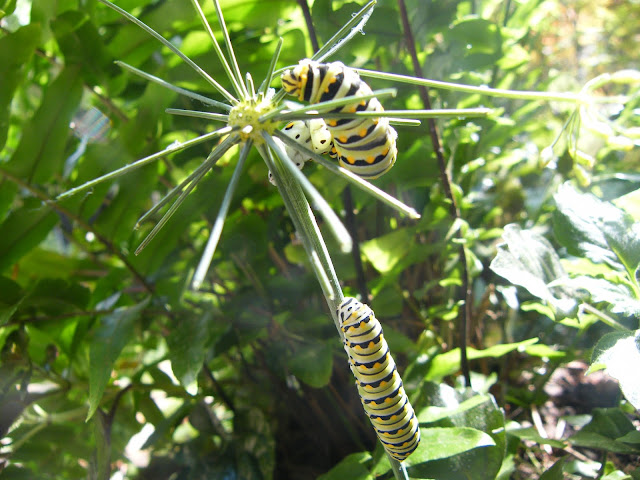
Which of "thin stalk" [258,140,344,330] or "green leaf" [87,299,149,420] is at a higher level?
"thin stalk" [258,140,344,330]

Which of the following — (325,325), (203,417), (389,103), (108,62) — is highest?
(108,62)

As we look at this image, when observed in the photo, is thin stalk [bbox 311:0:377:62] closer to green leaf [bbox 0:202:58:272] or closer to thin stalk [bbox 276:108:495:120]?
thin stalk [bbox 276:108:495:120]

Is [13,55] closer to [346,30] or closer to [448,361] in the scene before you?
[346,30]

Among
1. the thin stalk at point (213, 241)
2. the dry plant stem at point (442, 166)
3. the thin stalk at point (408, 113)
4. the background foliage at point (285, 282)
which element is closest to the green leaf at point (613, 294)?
the background foliage at point (285, 282)

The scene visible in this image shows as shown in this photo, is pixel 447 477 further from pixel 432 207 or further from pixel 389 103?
pixel 389 103

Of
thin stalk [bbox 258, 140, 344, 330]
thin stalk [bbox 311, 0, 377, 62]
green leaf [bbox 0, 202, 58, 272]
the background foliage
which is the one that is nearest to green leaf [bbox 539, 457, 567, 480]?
the background foliage

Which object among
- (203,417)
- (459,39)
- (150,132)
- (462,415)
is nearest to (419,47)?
(459,39)
